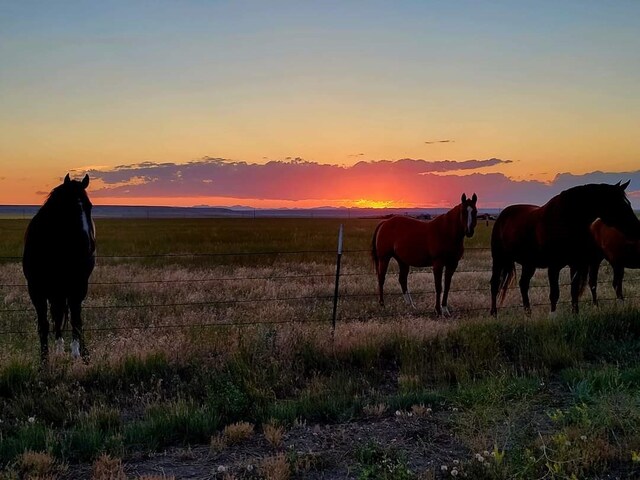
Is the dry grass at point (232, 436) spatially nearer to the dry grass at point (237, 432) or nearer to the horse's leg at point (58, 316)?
the dry grass at point (237, 432)

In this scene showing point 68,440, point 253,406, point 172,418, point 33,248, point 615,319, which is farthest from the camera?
point 615,319

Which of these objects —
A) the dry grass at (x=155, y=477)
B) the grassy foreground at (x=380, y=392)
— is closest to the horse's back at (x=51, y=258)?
the grassy foreground at (x=380, y=392)

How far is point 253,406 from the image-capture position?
186 inches

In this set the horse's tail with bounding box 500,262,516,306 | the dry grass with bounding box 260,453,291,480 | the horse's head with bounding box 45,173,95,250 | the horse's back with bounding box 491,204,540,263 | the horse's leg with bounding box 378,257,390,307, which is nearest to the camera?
the dry grass with bounding box 260,453,291,480

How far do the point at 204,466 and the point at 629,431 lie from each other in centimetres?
308

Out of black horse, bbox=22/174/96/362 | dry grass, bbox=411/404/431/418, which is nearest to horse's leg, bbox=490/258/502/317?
dry grass, bbox=411/404/431/418

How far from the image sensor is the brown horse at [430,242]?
9.75 metres

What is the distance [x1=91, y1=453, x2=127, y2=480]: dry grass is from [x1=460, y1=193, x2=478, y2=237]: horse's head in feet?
23.5

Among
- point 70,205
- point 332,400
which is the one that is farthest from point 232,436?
point 70,205

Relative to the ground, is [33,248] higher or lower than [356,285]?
higher

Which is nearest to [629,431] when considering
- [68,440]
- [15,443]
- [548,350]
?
[548,350]

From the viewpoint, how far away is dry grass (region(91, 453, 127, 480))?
349 cm

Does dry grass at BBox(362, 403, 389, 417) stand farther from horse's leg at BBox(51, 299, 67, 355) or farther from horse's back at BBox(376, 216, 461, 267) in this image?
horse's back at BBox(376, 216, 461, 267)

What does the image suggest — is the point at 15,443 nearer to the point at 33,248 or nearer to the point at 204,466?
the point at 204,466
